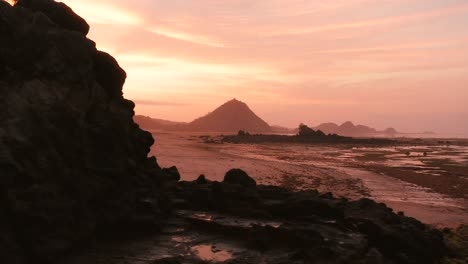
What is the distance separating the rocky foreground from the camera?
12281mm

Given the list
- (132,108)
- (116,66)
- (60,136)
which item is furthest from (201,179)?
(60,136)

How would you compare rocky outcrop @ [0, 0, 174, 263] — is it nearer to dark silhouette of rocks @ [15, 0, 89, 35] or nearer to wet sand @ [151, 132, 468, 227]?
dark silhouette of rocks @ [15, 0, 89, 35]

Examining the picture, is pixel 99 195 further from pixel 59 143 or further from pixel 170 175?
pixel 170 175

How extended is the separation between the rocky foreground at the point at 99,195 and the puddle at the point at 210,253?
1.22 feet

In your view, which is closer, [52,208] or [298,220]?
[52,208]

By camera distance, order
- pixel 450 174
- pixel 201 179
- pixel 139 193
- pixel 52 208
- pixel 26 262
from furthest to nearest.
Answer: pixel 450 174 < pixel 201 179 < pixel 139 193 < pixel 52 208 < pixel 26 262

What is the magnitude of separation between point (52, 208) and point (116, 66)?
7.53m

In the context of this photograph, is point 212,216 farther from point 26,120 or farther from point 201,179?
point 26,120

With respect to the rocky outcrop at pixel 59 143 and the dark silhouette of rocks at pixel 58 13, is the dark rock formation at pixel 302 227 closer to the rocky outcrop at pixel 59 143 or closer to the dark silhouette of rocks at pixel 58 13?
the rocky outcrop at pixel 59 143

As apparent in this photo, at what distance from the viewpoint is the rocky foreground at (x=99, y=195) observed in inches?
484

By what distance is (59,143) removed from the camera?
13.6 m

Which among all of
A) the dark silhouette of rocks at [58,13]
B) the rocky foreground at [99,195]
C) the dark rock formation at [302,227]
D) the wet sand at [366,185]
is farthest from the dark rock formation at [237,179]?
the wet sand at [366,185]

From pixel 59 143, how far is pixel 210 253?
6.35m

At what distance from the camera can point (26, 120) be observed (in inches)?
493
